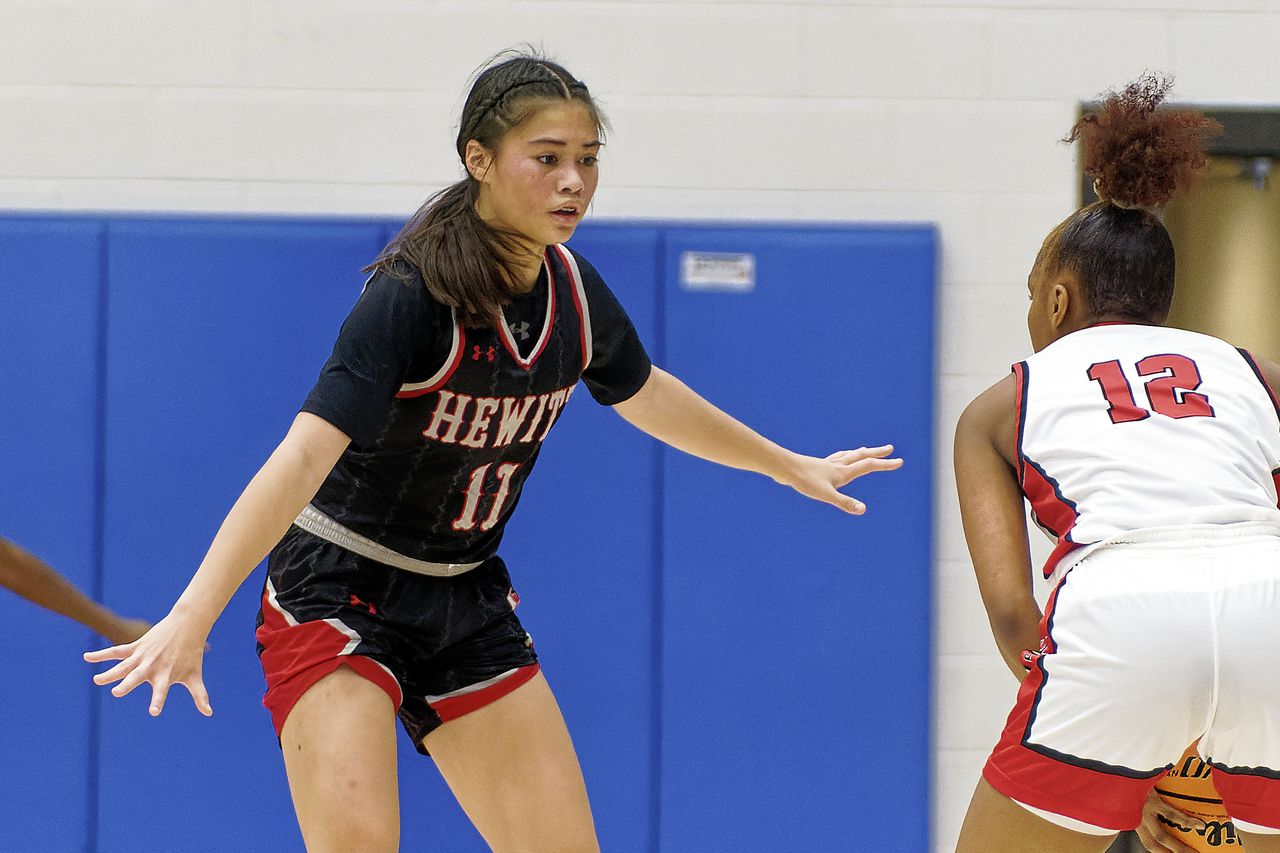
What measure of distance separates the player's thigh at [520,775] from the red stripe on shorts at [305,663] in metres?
0.17

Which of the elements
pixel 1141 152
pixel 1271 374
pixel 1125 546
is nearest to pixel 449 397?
pixel 1125 546

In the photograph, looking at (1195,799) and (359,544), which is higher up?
(359,544)

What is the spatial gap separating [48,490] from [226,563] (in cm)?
174

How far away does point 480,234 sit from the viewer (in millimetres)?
2158

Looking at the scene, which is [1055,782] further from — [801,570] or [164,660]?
[801,570]

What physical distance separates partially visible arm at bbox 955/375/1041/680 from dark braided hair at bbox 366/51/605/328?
2.45 feet

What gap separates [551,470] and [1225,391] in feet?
5.87

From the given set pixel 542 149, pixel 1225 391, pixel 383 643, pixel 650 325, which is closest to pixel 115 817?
pixel 383 643

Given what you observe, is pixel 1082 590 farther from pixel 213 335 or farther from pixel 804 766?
pixel 213 335

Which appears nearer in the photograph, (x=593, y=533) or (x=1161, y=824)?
(x=1161, y=824)

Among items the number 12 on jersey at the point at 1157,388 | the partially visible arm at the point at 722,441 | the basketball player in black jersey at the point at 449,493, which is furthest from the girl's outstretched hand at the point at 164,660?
the number 12 on jersey at the point at 1157,388

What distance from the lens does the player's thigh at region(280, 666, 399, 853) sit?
1.99 metres

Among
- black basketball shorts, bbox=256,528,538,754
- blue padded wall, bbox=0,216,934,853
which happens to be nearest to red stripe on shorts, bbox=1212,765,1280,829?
black basketball shorts, bbox=256,528,538,754

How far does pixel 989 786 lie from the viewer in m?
1.90
